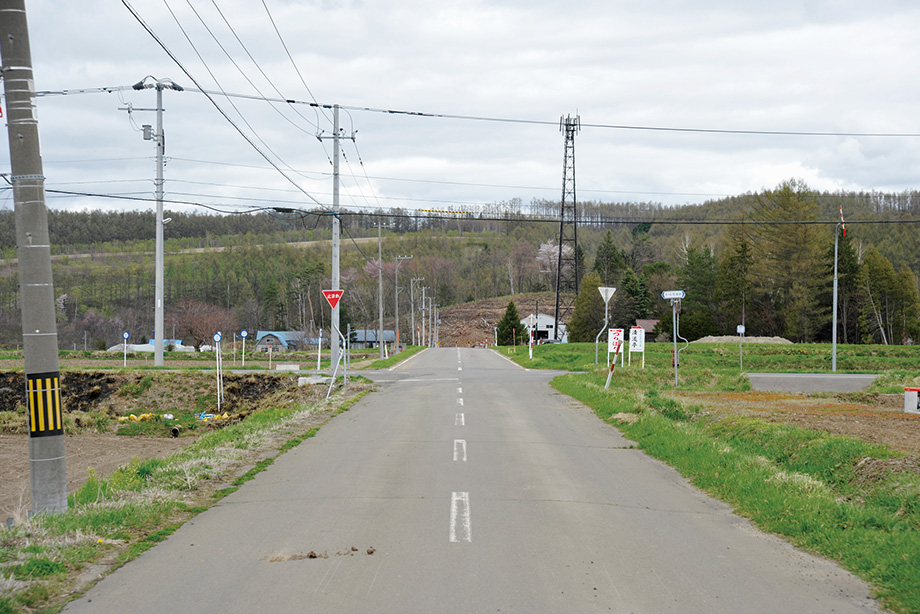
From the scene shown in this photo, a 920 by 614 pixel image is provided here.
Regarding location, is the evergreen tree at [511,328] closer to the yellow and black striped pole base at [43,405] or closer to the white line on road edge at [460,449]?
the white line on road edge at [460,449]

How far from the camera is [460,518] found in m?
8.06

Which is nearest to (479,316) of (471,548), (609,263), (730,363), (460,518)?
(609,263)

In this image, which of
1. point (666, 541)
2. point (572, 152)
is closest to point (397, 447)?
point (666, 541)

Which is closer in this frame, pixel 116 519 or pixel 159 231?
pixel 116 519

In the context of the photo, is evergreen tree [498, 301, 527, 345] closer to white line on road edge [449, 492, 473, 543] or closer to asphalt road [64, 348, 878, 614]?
asphalt road [64, 348, 878, 614]

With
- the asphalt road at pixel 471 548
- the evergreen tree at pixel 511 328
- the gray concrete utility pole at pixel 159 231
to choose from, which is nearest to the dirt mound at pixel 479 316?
the evergreen tree at pixel 511 328

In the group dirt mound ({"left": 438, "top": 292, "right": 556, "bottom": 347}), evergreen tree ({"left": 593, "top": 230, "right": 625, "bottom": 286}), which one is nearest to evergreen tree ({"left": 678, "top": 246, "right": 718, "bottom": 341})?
evergreen tree ({"left": 593, "top": 230, "right": 625, "bottom": 286})

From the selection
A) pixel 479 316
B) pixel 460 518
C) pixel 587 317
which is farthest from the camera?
pixel 479 316

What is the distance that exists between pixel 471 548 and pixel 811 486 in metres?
5.25

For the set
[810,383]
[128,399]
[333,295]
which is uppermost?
[333,295]

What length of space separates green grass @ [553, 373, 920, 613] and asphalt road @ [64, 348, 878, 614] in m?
0.31

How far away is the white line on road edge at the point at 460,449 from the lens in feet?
40.3

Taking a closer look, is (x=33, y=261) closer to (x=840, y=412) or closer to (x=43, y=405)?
(x=43, y=405)

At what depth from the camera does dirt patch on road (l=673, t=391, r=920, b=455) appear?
13953mm
